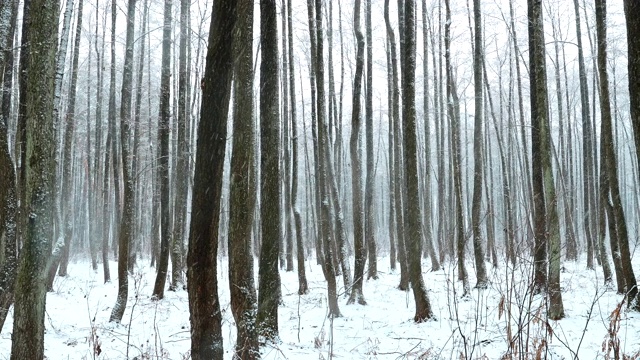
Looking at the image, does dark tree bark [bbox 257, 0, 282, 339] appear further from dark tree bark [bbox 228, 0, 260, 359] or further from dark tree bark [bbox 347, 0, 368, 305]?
dark tree bark [bbox 347, 0, 368, 305]

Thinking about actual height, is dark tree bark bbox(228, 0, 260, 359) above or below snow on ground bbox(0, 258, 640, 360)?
above

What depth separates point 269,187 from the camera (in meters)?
5.35

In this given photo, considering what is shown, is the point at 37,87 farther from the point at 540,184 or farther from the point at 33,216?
the point at 540,184

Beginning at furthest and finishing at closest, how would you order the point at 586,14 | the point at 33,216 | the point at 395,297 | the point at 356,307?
the point at 586,14
the point at 395,297
the point at 356,307
the point at 33,216

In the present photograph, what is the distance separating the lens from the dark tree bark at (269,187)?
16.8 ft

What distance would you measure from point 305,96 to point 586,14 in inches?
539

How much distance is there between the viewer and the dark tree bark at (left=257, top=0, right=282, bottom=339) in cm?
511

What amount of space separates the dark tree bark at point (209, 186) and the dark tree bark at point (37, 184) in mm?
1727

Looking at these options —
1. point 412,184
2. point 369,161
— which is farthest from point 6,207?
point 369,161

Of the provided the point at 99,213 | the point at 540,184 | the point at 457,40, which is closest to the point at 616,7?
the point at 457,40

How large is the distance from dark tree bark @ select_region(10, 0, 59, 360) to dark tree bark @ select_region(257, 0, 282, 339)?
2064mm

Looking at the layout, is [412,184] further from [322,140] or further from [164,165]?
[164,165]

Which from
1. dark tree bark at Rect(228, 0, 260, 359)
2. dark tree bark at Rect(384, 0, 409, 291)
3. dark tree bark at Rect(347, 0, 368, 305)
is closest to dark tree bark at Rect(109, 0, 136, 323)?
dark tree bark at Rect(228, 0, 260, 359)

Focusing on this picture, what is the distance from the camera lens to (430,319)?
7219 millimetres
